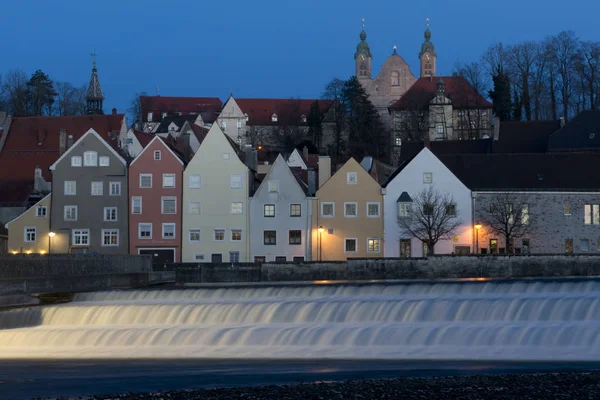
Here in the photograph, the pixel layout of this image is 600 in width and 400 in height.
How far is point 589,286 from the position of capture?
42438 millimetres

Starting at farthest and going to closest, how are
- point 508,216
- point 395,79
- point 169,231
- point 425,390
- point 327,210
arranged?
1. point 395,79
2. point 169,231
3. point 327,210
4. point 508,216
5. point 425,390

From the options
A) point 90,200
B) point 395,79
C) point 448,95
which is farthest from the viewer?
point 395,79

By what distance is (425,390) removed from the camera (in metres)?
27.0

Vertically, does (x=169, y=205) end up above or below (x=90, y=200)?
below

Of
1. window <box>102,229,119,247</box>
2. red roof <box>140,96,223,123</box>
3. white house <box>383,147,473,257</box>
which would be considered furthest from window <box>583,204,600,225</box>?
red roof <box>140,96,223,123</box>

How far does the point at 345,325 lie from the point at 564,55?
73.5 meters

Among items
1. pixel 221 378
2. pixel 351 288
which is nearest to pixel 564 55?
pixel 351 288

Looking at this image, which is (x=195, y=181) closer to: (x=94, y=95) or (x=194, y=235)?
(x=194, y=235)

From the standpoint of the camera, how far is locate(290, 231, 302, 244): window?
67375 mm

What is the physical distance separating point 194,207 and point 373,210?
453 inches

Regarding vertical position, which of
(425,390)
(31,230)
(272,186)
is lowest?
(425,390)

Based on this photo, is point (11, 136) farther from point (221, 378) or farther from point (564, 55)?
point (221, 378)

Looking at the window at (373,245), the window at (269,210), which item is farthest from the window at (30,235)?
the window at (373,245)

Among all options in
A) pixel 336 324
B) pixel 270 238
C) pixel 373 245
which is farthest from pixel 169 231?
pixel 336 324
